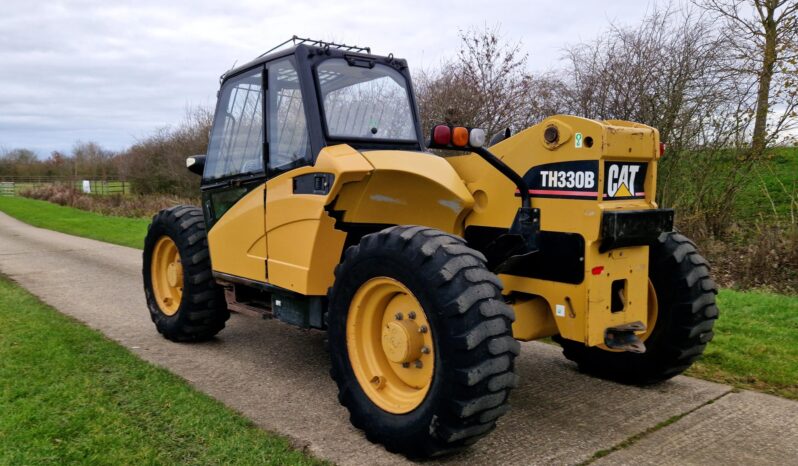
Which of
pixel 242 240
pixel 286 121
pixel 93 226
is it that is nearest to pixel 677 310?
pixel 286 121

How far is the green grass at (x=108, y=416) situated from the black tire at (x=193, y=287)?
57 centimetres

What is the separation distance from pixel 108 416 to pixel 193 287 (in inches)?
69.4

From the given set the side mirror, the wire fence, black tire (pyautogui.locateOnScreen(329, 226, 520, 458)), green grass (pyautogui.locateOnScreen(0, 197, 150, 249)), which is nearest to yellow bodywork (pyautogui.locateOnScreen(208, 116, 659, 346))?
black tire (pyautogui.locateOnScreen(329, 226, 520, 458))

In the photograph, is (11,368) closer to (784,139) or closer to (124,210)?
(784,139)

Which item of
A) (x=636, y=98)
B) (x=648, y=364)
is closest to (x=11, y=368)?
(x=648, y=364)

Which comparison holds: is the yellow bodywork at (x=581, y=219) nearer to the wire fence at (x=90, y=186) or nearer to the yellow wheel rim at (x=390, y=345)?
the yellow wheel rim at (x=390, y=345)

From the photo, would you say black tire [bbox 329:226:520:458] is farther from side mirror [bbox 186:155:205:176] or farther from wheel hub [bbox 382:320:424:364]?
side mirror [bbox 186:155:205:176]

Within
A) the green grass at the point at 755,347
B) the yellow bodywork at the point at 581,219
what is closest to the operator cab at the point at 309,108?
the yellow bodywork at the point at 581,219

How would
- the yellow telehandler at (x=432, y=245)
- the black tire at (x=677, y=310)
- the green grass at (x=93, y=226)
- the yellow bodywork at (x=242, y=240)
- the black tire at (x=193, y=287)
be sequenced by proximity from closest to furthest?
the yellow telehandler at (x=432, y=245) < the black tire at (x=677, y=310) < the yellow bodywork at (x=242, y=240) < the black tire at (x=193, y=287) < the green grass at (x=93, y=226)

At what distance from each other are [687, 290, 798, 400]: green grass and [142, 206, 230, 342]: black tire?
157 inches

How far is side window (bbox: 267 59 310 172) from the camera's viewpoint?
446 cm

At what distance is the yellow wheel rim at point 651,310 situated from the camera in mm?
4402

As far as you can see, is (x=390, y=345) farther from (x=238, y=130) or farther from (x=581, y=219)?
(x=238, y=130)

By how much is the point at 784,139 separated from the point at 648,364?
7.66 meters
